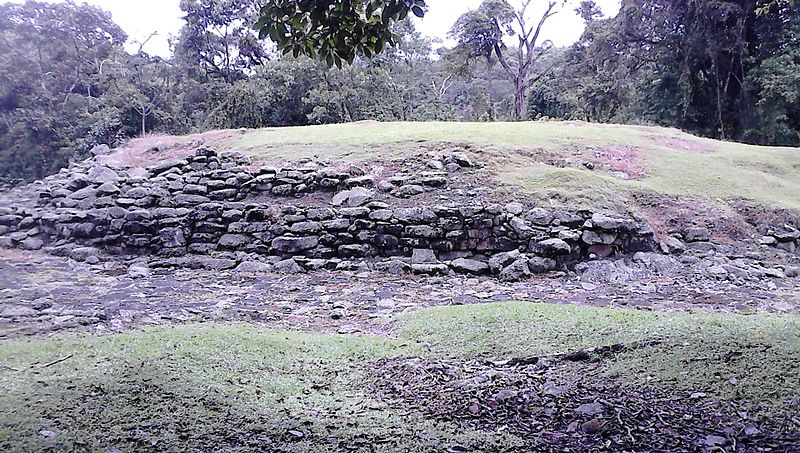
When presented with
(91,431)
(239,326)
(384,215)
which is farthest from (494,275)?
(91,431)

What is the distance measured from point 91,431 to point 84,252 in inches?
284

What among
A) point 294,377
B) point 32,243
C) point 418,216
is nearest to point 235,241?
point 418,216

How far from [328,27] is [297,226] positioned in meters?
5.61

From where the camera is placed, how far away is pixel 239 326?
5.12m

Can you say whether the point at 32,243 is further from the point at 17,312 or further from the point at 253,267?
the point at 17,312

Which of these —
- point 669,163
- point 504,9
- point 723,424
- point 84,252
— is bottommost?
point 84,252

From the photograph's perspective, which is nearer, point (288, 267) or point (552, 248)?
point (552, 248)

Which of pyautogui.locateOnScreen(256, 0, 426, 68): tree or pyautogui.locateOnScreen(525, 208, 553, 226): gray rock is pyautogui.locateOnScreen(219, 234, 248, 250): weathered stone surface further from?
pyautogui.locateOnScreen(256, 0, 426, 68): tree

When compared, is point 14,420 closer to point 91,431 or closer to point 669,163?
point 91,431

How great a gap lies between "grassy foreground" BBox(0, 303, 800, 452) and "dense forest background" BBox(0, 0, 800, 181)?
14911mm

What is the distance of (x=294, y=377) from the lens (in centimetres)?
373

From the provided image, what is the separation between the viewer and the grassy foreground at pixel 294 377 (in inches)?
105

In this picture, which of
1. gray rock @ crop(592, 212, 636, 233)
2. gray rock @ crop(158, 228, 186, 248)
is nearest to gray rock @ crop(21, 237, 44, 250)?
gray rock @ crop(158, 228, 186, 248)

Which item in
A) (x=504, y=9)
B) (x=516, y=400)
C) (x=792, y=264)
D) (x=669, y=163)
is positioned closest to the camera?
(x=516, y=400)
